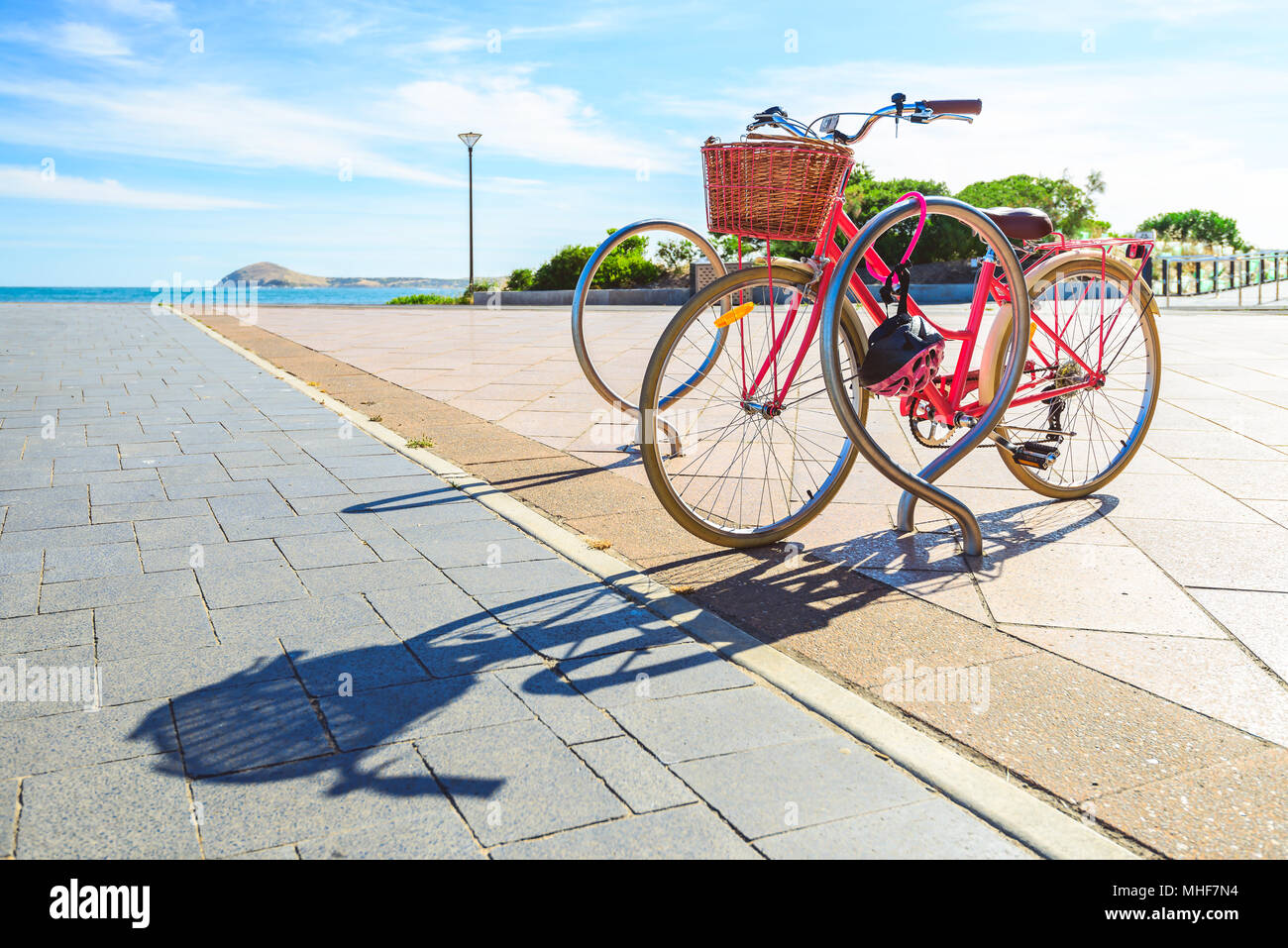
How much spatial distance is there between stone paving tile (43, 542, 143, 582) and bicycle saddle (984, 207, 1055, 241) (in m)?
3.75

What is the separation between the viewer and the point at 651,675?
288cm

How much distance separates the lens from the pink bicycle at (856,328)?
147 inches

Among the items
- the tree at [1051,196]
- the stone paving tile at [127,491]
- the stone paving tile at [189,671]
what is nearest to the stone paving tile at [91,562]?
the stone paving tile at [127,491]

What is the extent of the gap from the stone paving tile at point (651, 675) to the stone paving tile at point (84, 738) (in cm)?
105

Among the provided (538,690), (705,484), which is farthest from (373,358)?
(538,690)

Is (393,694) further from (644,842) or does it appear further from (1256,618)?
(1256,618)

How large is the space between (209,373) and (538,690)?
806 cm

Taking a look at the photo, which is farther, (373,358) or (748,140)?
(373,358)

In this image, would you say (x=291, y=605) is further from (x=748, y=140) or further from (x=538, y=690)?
(x=748, y=140)

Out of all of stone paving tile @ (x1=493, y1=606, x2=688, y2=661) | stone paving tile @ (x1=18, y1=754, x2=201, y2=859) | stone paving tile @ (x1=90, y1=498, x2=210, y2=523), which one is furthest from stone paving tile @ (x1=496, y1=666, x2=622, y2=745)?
stone paving tile @ (x1=90, y1=498, x2=210, y2=523)

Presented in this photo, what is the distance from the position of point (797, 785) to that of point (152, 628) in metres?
2.10

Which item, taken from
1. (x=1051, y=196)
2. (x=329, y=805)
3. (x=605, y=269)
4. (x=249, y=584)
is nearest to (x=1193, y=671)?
(x=329, y=805)

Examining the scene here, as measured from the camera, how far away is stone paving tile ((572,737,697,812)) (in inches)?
87.2

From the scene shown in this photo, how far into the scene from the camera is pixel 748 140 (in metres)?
3.74
